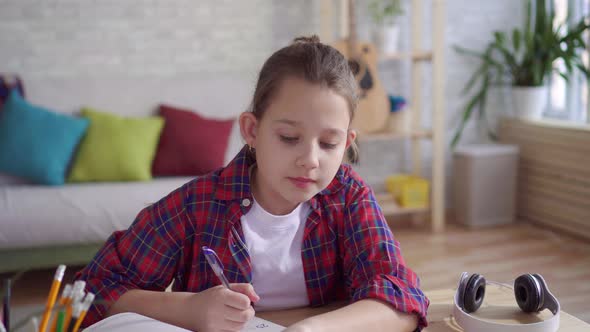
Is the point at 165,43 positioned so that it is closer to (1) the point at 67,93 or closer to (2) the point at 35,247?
(1) the point at 67,93

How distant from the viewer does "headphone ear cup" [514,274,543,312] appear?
2.97 feet

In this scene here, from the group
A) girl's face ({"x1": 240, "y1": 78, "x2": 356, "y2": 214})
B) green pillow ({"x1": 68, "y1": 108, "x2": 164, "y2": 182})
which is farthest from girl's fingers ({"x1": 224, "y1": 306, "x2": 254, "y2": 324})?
green pillow ({"x1": 68, "y1": 108, "x2": 164, "y2": 182})

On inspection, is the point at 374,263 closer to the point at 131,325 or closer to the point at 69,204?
the point at 131,325

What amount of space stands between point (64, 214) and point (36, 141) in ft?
1.65

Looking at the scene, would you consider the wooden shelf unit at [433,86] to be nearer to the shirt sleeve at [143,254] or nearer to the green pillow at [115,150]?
the green pillow at [115,150]

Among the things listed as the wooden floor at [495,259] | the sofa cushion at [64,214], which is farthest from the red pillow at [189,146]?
the wooden floor at [495,259]

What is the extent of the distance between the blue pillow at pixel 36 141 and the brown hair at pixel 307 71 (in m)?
1.98

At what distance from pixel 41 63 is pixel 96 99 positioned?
0.52m

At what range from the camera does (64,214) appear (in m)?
2.47

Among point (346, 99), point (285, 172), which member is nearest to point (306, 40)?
point (346, 99)

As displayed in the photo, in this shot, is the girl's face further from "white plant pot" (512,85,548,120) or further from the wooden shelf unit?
"white plant pot" (512,85,548,120)

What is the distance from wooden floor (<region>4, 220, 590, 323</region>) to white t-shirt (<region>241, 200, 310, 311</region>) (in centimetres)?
159

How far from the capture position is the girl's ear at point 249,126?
3.43 ft

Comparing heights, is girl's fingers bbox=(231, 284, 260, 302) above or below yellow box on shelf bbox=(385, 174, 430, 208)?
above
